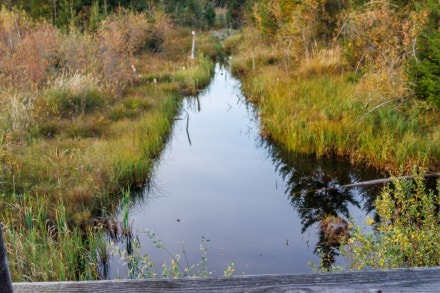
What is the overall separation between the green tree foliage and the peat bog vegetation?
27 millimetres

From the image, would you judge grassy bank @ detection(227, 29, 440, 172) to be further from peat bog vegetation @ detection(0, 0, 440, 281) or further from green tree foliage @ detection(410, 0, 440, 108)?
green tree foliage @ detection(410, 0, 440, 108)

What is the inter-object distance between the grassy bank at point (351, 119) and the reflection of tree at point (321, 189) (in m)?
0.26

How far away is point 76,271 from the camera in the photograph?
568 centimetres

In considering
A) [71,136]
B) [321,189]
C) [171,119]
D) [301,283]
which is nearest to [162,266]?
[321,189]

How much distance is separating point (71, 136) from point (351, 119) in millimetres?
5122

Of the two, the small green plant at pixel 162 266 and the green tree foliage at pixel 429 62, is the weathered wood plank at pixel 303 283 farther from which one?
the green tree foliage at pixel 429 62

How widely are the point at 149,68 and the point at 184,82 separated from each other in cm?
172

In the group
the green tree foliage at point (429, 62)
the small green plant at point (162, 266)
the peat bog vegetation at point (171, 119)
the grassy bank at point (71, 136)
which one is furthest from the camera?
the green tree foliage at point (429, 62)

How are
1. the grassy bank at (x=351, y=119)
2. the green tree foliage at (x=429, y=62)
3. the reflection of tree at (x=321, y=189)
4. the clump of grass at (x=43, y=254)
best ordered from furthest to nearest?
the grassy bank at (x=351, y=119) < the green tree foliage at (x=429, y=62) < the reflection of tree at (x=321, y=189) < the clump of grass at (x=43, y=254)

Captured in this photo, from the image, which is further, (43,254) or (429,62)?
(429,62)

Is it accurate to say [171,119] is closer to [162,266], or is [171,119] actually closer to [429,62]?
[429,62]

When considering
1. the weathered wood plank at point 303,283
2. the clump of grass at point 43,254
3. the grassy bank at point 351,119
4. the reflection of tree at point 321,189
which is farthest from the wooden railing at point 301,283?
the grassy bank at point 351,119

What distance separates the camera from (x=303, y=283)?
4.57ft

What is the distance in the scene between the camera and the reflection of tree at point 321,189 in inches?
298
